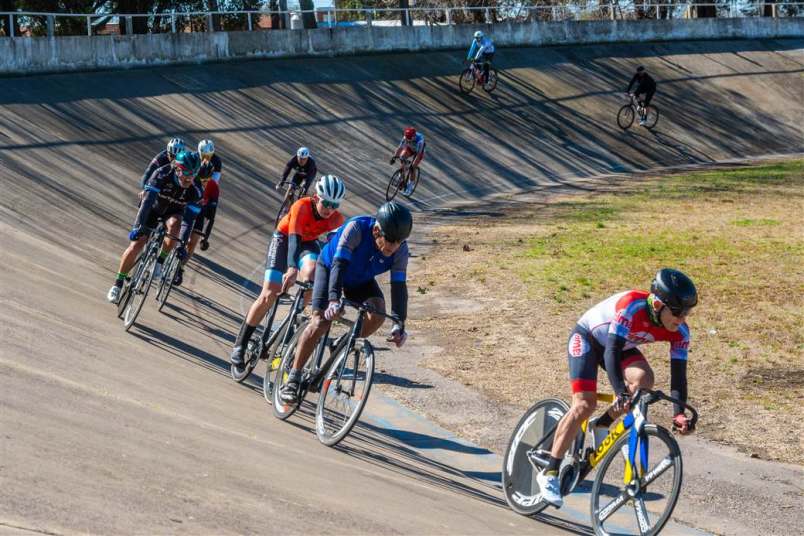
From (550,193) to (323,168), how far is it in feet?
20.6

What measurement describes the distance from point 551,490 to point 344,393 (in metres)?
1.81

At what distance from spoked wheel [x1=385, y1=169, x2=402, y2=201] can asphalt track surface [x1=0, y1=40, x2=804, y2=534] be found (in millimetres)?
590

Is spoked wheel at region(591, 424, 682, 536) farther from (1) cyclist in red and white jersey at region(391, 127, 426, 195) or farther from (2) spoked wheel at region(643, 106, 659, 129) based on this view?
(2) spoked wheel at region(643, 106, 659, 129)

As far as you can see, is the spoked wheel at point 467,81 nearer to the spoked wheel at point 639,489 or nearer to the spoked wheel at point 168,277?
the spoked wheel at point 168,277

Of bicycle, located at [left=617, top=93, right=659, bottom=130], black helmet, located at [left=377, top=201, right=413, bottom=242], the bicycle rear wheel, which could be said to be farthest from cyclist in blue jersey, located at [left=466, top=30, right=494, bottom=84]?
black helmet, located at [left=377, top=201, right=413, bottom=242]

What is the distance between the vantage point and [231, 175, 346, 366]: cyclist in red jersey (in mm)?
8820

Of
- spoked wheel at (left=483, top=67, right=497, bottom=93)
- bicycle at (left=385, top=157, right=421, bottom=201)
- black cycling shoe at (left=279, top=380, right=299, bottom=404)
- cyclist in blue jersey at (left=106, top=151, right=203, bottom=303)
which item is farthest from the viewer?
spoked wheel at (left=483, top=67, right=497, bottom=93)

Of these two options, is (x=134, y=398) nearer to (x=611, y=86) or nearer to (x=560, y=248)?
(x=560, y=248)

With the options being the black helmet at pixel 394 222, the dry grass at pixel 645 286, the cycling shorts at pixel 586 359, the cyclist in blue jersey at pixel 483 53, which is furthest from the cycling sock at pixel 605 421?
the cyclist in blue jersey at pixel 483 53

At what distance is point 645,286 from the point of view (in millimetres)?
15430

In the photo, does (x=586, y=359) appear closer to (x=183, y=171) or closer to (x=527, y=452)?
(x=527, y=452)

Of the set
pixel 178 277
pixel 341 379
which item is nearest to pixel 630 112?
pixel 178 277

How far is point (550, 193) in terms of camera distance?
27266 millimetres

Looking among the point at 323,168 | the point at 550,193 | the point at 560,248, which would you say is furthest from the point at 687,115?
the point at 560,248
